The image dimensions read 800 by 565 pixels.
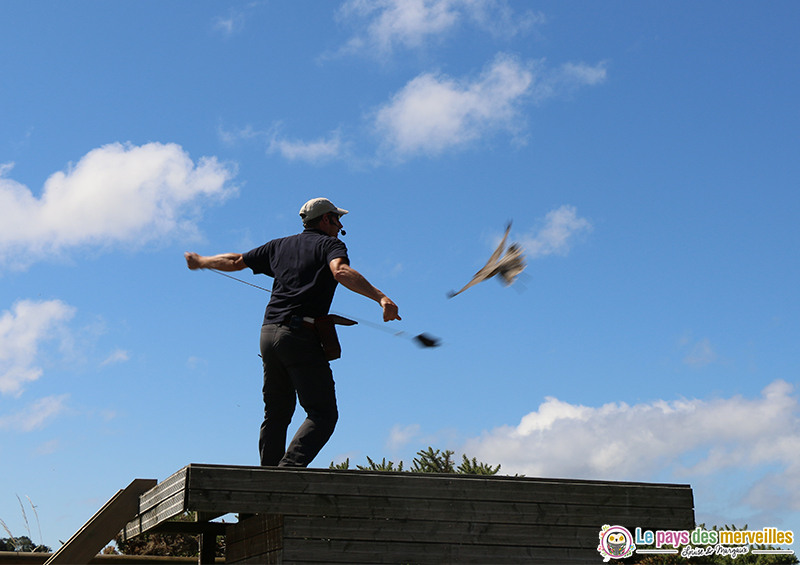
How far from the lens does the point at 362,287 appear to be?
5.96 meters

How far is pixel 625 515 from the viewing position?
20.7 ft

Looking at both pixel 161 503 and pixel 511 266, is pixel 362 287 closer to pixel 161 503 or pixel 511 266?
pixel 511 266

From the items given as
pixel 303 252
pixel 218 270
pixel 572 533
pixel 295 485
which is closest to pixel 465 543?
pixel 572 533

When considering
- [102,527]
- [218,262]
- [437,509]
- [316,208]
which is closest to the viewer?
[437,509]

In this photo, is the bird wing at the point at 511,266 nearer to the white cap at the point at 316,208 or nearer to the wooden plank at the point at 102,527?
the white cap at the point at 316,208

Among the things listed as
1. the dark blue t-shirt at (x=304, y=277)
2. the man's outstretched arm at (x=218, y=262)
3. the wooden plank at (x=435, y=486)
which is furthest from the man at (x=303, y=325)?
the wooden plank at (x=435, y=486)

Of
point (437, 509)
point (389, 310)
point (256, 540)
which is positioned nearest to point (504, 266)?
point (389, 310)

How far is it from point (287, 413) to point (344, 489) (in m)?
1.15

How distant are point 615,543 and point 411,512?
68.3 inches

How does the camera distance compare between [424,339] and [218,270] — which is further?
[218,270]

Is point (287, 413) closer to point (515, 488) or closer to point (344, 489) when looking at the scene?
point (344, 489)

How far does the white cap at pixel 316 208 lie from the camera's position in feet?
22.1

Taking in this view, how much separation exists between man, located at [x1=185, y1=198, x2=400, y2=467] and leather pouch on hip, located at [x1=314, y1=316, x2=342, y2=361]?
49 millimetres

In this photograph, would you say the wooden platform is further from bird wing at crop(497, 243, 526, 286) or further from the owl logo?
bird wing at crop(497, 243, 526, 286)
